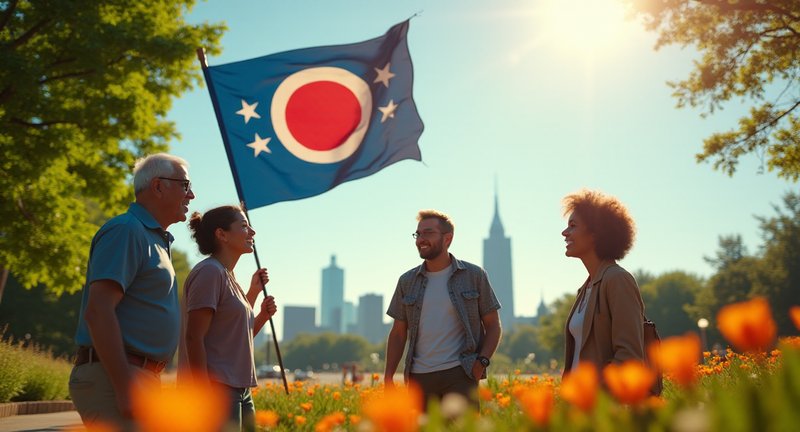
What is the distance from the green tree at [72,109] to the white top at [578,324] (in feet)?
36.7

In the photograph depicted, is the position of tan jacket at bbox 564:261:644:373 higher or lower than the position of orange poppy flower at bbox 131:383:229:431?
higher

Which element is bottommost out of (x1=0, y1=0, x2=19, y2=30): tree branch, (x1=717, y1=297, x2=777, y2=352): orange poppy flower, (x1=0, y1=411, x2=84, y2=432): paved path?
(x1=0, y1=411, x2=84, y2=432): paved path

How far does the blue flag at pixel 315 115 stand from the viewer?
6699 millimetres

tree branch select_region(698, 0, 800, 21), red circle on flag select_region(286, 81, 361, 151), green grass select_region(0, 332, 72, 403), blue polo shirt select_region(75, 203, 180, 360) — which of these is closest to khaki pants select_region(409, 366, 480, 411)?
blue polo shirt select_region(75, 203, 180, 360)

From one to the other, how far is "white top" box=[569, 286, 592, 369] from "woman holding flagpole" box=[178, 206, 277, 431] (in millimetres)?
1973

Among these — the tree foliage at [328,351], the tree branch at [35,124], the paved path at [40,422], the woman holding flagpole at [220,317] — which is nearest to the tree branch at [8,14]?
the tree branch at [35,124]

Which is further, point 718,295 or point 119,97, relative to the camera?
point 718,295

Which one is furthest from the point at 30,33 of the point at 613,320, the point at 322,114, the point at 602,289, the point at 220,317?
the point at 613,320

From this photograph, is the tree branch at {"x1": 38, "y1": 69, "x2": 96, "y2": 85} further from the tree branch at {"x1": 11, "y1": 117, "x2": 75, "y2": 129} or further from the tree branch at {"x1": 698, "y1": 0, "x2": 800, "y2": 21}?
the tree branch at {"x1": 698, "y1": 0, "x2": 800, "y2": 21}

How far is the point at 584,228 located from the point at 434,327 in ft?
4.87

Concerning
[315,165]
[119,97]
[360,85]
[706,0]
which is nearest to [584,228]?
[315,165]

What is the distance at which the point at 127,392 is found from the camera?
269 cm

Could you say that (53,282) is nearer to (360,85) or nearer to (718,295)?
(360,85)

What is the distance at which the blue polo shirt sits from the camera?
114 inches
